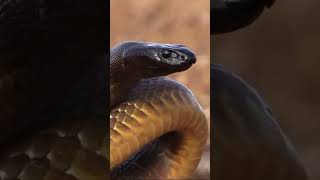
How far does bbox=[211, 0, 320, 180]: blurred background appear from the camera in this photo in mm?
916

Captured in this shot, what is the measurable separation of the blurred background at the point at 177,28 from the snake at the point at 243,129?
0.02 m

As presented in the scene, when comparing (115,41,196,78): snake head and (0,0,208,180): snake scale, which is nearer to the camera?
(0,0,208,180): snake scale

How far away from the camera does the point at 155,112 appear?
85cm

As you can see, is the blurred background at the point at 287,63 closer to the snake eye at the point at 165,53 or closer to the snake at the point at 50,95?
the snake eye at the point at 165,53

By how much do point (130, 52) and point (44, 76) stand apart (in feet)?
0.56

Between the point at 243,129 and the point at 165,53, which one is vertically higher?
the point at 165,53

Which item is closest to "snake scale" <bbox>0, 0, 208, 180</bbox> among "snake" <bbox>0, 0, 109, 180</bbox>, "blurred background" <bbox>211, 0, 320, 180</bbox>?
"snake" <bbox>0, 0, 109, 180</bbox>

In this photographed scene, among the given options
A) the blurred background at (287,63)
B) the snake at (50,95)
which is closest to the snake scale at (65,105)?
the snake at (50,95)

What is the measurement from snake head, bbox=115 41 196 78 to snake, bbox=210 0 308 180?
2.4 inches

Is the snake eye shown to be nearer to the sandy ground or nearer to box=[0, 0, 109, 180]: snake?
the sandy ground

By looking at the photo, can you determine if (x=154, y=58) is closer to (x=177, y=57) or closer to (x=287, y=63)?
Result: (x=177, y=57)

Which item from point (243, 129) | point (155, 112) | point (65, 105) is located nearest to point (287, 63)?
point (243, 129)

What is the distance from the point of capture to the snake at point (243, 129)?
89cm

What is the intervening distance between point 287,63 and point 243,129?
15 cm
